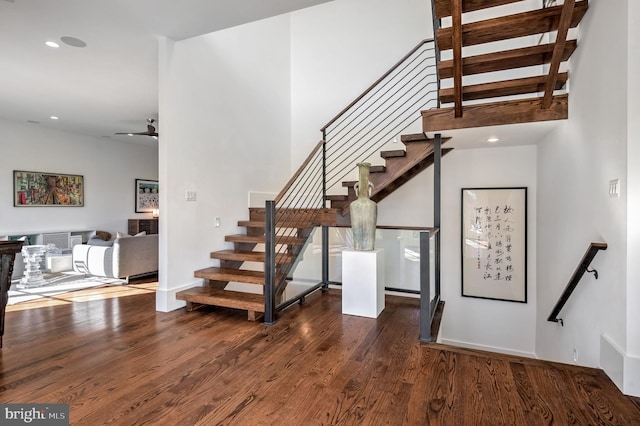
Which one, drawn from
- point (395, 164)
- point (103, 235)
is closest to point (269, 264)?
point (395, 164)

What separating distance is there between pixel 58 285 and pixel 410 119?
5.80 meters

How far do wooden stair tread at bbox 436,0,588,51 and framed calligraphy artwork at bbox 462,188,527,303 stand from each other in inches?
91.7

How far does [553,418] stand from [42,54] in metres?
5.54

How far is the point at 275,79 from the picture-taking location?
224 inches

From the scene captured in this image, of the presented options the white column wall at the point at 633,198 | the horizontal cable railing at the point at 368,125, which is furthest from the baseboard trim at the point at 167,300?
the white column wall at the point at 633,198

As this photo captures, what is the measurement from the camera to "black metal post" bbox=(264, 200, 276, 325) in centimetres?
319

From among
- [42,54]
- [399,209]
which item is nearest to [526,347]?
[399,209]

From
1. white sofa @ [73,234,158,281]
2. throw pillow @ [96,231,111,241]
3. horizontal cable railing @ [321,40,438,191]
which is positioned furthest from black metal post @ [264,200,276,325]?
throw pillow @ [96,231,111,241]

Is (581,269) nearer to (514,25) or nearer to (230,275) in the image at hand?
(514,25)

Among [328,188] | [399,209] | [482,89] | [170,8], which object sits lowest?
[399,209]

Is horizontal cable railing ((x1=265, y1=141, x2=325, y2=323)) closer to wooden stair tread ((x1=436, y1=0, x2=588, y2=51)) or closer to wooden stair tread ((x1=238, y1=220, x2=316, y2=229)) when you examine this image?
wooden stair tread ((x1=238, y1=220, x2=316, y2=229))

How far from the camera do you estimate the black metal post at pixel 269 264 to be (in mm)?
3190

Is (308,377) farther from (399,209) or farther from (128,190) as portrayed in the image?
(128,190)

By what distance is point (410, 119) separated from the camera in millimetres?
5238
